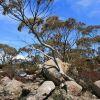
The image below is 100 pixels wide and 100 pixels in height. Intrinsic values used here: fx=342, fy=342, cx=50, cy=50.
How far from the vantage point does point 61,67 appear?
76.2 ft

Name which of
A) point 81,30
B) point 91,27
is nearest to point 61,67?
point 81,30

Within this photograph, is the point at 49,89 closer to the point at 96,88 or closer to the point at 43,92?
the point at 43,92

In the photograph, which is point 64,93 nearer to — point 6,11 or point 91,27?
point 6,11

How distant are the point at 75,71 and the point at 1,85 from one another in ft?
16.9

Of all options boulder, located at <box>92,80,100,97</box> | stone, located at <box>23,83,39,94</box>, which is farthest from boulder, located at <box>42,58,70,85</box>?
boulder, located at <box>92,80,100,97</box>

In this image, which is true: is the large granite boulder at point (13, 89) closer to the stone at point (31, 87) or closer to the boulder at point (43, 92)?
the stone at point (31, 87)

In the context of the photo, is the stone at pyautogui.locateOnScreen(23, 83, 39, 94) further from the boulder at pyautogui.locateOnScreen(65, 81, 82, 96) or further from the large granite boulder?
the boulder at pyautogui.locateOnScreen(65, 81, 82, 96)

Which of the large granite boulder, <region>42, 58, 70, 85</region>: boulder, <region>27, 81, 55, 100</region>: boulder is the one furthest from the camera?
<region>42, 58, 70, 85</region>: boulder

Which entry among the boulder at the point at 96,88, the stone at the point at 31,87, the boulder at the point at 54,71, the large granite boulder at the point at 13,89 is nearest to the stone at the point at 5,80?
the large granite boulder at the point at 13,89

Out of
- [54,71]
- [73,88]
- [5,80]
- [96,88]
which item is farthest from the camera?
[5,80]

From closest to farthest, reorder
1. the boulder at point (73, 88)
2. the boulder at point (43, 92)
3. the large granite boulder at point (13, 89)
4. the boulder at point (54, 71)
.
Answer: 1. the boulder at point (43, 92)
2. the boulder at point (73, 88)
3. the large granite boulder at point (13, 89)
4. the boulder at point (54, 71)

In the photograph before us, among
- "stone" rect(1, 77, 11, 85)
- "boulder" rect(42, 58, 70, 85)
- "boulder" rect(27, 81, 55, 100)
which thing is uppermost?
"boulder" rect(42, 58, 70, 85)

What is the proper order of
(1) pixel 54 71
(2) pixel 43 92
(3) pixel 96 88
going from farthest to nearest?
(1) pixel 54 71
(3) pixel 96 88
(2) pixel 43 92

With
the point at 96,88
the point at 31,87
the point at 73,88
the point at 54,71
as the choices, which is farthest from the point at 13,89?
the point at 96,88
